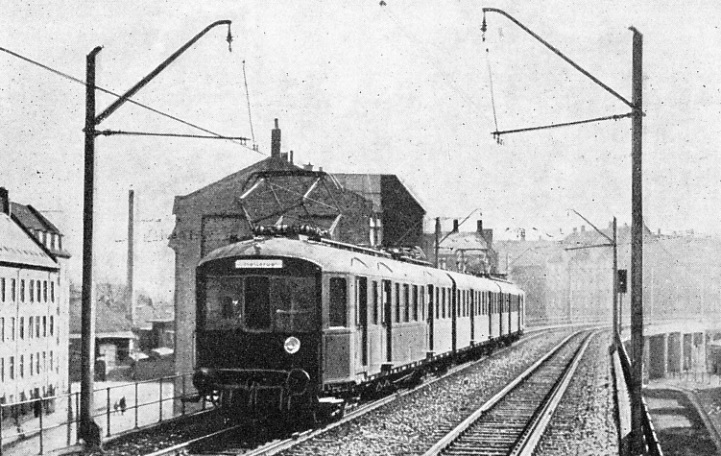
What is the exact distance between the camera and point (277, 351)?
53.2 ft

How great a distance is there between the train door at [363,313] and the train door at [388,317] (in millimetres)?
1488

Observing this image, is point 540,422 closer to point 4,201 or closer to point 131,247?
point 4,201

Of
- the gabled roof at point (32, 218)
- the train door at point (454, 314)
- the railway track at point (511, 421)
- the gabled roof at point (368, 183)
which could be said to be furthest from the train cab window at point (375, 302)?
the gabled roof at point (32, 218)

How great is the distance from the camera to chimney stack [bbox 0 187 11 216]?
6988cm

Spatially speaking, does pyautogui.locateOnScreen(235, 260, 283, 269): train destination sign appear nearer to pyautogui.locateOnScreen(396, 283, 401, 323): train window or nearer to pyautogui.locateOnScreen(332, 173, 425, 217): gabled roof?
pyautogui.locateOnScreen(396, 283, 401, 323): train window

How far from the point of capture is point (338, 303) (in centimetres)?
1686

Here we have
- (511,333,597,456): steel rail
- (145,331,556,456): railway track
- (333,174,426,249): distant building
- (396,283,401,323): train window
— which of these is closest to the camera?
(145,331,556,456): railway track

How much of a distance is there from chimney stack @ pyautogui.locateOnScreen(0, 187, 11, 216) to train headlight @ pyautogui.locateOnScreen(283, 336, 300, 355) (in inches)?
2287

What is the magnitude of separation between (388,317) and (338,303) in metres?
3.08

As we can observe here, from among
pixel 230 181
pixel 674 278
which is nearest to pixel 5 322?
pixel 230 181

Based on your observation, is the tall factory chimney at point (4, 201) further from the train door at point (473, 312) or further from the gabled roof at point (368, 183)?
the train door at point (473, 312)

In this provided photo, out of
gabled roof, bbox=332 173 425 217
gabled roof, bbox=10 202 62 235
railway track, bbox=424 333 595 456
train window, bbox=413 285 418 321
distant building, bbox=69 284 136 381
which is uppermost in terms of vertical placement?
gabled roof, bbox=332 173 425 217

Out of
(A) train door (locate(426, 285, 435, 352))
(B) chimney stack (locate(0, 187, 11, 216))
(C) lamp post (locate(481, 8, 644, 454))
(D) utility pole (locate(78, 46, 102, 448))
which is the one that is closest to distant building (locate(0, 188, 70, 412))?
(B) chimney stack (locate(0, 187, 11, 216))

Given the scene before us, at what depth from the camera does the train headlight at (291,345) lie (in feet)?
53.1
